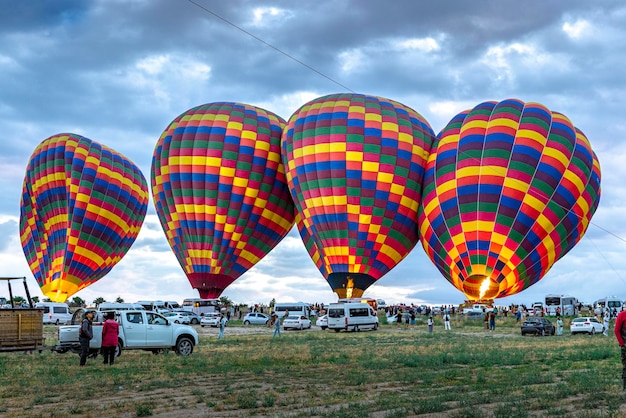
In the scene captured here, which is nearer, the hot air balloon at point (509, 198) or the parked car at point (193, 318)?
the hot air balloon at point (509, 198)

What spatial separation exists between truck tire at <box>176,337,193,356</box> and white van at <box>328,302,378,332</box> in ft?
66.2

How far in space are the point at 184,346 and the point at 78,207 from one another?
39.7 metres

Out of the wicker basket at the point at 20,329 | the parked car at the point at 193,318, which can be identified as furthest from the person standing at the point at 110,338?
the parked car at the point at 193,318

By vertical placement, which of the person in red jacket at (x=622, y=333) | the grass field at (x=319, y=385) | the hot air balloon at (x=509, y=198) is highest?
the hot air balloon at (x=509, y=198)

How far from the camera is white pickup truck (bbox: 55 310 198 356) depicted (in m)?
21.5

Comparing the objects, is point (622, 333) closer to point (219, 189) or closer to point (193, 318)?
point (193, 318)

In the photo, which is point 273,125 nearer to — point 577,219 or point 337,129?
point 337,129

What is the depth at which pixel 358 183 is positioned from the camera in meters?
48.0

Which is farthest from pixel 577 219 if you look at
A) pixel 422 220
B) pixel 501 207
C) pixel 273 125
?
pixel 273 125

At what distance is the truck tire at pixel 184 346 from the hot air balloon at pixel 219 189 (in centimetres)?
3181

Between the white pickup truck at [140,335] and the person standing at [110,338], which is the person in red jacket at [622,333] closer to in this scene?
the person standing at [110,338]

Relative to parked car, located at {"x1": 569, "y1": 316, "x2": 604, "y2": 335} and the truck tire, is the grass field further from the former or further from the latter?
parked car, located at {"x1": 569, "y1": 316, "x2": 604, "y2": 335}

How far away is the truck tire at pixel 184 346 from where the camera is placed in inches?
893

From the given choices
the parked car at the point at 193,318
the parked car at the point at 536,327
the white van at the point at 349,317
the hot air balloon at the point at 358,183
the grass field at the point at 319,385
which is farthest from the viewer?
the parked car at the point at 193,318
